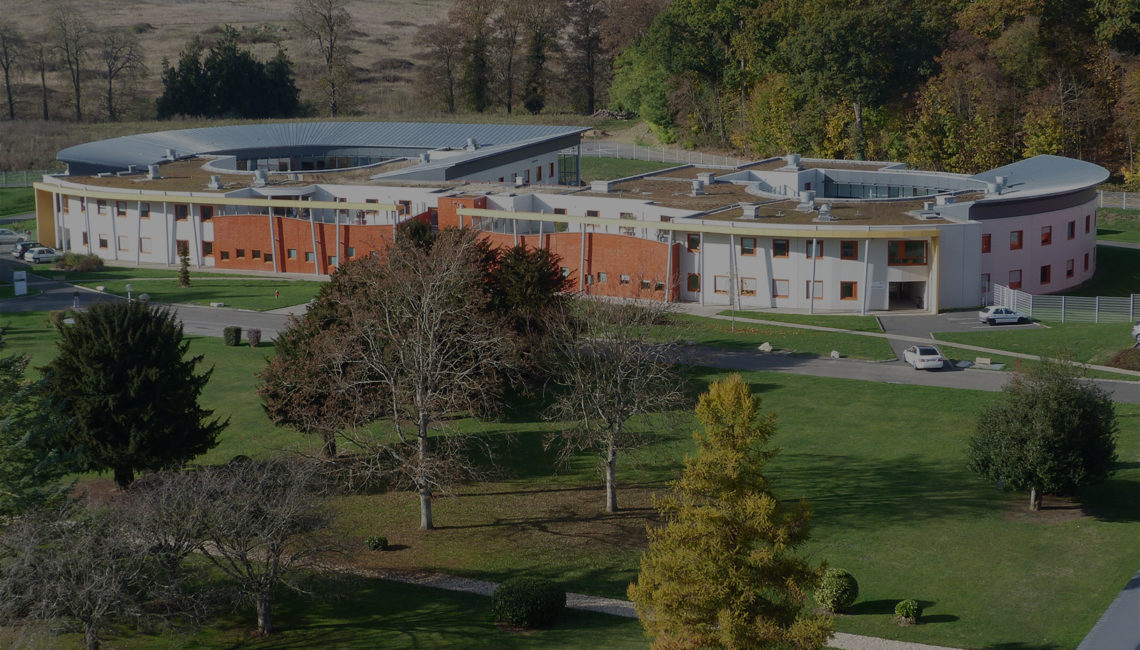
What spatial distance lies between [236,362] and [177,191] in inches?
1259

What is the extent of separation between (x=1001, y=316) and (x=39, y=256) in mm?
68667

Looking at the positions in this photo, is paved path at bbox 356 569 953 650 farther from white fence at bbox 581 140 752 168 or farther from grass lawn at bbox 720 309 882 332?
white fence at bbox 581 140 752 168

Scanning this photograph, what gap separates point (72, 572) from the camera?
111ft

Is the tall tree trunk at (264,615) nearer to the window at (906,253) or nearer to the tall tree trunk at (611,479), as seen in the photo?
the tall tree trunk at (611,479)

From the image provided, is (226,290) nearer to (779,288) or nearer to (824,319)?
(779,288)

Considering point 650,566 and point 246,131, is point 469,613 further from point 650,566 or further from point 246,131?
point 246,131

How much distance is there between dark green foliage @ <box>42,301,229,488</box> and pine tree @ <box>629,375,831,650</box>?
2366 cm

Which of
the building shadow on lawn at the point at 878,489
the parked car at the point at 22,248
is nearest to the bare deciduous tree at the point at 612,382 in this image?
the building shadow on lawn at the point at 878,489

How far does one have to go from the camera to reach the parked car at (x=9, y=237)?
106875mm

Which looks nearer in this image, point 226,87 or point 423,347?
point 423,347

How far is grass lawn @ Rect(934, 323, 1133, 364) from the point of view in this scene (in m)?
65.7

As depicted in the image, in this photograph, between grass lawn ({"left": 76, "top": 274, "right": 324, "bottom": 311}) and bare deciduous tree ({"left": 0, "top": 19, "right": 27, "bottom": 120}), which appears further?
bare deciduous tree ({"left": 0, "top": 19, "right": 27, "bottom": 120})

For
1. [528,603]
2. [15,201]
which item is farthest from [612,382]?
[15,201]

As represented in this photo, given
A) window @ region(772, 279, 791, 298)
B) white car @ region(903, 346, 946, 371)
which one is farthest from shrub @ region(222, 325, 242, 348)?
white car @ region(903, 346, 946, 371)
